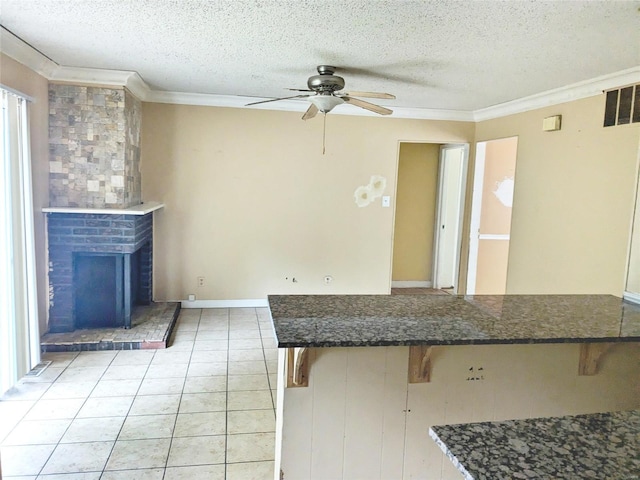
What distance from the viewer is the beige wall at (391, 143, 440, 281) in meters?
6.40

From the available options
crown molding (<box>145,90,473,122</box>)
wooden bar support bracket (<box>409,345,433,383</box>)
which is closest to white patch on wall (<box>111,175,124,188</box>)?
crown molding (<box>145,90,473,122</box>)

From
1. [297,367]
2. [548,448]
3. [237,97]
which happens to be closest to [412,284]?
[237,97]

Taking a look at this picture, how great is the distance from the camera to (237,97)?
16.1 ft

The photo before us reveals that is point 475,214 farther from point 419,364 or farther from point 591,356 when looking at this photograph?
point 419,364

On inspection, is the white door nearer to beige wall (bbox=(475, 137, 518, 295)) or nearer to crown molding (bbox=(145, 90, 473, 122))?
beige wall (bbox=(475, 137, 518, 295))

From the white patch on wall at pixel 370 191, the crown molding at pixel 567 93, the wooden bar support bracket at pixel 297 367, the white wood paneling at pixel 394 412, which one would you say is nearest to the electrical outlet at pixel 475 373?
the white wood paneling at pixel 394 412

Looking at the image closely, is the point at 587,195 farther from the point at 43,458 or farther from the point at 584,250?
the point at 43,458

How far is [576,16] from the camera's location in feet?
7.55

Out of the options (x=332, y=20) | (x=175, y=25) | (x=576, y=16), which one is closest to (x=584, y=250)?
(x=576, y=16)

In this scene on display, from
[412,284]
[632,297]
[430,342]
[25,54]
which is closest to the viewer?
[430,342]

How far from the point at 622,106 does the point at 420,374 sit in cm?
284

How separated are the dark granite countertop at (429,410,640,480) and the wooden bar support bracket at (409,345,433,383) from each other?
0.76m

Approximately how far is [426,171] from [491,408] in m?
4.77

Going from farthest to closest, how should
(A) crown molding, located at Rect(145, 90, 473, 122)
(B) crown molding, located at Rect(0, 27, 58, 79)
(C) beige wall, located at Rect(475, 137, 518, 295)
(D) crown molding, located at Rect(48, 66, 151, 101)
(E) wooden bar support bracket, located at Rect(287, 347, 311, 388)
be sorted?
(C) beige wall, located at Rect(475, 137, 518, 295), (A) crown molding, located at Rect(145, 90, 473, 122), (D) crown molding, located at Rect(48, 66, 151, 101), (B) crown molding, located at Rect(0, 27, 58, 79), (E) wooden bar support bracket, located at Rect(287, 347, 311, 388)
